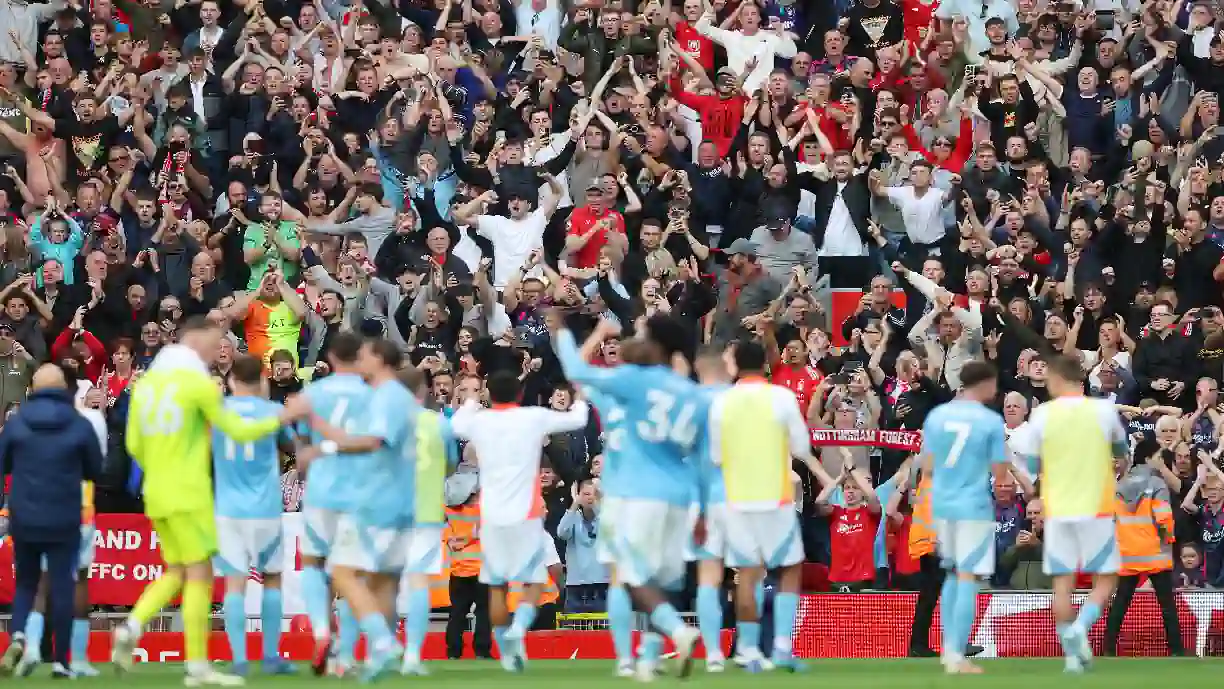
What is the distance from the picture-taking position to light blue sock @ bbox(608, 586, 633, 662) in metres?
15.0

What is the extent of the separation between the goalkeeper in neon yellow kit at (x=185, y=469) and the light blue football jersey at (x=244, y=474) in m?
0.58

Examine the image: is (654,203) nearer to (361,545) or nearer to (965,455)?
(965,455)

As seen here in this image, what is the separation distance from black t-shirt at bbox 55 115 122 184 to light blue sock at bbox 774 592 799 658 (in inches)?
507

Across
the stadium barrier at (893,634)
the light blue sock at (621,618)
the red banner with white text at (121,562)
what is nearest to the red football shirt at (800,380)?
the stadium barrier at (893,634)

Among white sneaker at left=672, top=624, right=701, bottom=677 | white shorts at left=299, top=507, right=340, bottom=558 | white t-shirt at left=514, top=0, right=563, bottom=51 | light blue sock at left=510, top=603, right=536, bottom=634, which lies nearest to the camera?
white sneaker at left=672, top=624, right=701, bottom=677

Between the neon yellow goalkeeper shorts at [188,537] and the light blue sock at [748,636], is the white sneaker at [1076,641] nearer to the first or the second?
the light blue sock at [748,636]

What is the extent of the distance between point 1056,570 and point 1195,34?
45.2 feet

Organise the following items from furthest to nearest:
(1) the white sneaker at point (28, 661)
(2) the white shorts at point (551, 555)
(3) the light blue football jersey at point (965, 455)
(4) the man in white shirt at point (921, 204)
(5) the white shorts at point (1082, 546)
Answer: (4) the man in white shirt at point (921, 204) < (2) the white shorts at point (551, 555) < (5) the white shorts at point (1082, 546) < (3) the light blue football jersey at point (965, 455) < (1) the white sneaker at point (28, 661)

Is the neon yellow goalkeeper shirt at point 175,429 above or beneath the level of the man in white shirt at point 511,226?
beneath

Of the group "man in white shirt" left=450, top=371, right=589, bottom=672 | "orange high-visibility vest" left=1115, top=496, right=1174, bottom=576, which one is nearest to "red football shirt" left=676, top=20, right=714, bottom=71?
"orange high-visibility vest" left=1115, top=496, right=1174, bottom=576

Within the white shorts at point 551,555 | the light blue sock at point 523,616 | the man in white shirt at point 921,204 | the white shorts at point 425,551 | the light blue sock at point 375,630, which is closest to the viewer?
the light blue sock at point 375,630

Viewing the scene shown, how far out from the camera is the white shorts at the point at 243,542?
15102 mm

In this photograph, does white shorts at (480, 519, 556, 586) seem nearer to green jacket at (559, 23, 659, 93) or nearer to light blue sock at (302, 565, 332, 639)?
light blue sock at (302, 565, 332, 639)

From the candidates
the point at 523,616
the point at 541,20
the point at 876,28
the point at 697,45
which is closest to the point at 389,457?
the point at 523,616
